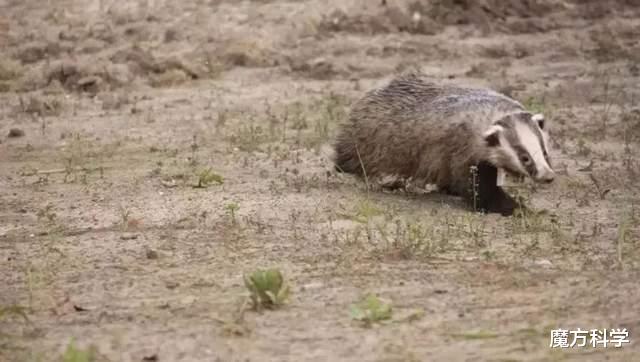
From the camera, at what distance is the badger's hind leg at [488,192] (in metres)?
7.70

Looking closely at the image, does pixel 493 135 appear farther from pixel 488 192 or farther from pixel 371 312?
pixel 371 312

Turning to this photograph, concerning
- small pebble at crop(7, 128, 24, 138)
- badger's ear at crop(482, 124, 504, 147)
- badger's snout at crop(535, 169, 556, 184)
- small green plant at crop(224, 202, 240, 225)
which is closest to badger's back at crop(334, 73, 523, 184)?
badger's ear at crop(482, 124, 504, 147)

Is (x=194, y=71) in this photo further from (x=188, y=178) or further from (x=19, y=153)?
(x=188, y=178)

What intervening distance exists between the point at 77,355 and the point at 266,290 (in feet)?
3.29

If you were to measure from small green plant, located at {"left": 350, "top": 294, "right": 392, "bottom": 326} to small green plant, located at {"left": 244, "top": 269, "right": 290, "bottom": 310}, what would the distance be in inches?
13.9

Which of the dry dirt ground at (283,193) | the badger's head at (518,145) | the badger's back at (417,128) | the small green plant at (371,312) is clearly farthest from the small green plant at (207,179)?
the small green plant at (371,312)

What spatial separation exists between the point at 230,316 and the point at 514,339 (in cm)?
124

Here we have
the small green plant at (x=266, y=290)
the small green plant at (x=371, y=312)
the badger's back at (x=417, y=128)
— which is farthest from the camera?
the badger's back at (x=417, y=128)

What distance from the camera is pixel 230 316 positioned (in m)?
5.55

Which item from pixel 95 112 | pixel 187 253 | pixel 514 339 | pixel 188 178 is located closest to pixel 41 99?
pixel 95 112

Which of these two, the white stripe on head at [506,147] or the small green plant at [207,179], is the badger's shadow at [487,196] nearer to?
the white stripe on head at [506,147]

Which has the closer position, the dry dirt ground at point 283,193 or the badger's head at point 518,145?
the dry dirt ground at point 283,193

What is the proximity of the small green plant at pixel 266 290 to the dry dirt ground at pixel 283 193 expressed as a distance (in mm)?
73

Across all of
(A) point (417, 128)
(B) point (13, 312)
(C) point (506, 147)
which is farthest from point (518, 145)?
(B) point (13, 312)
